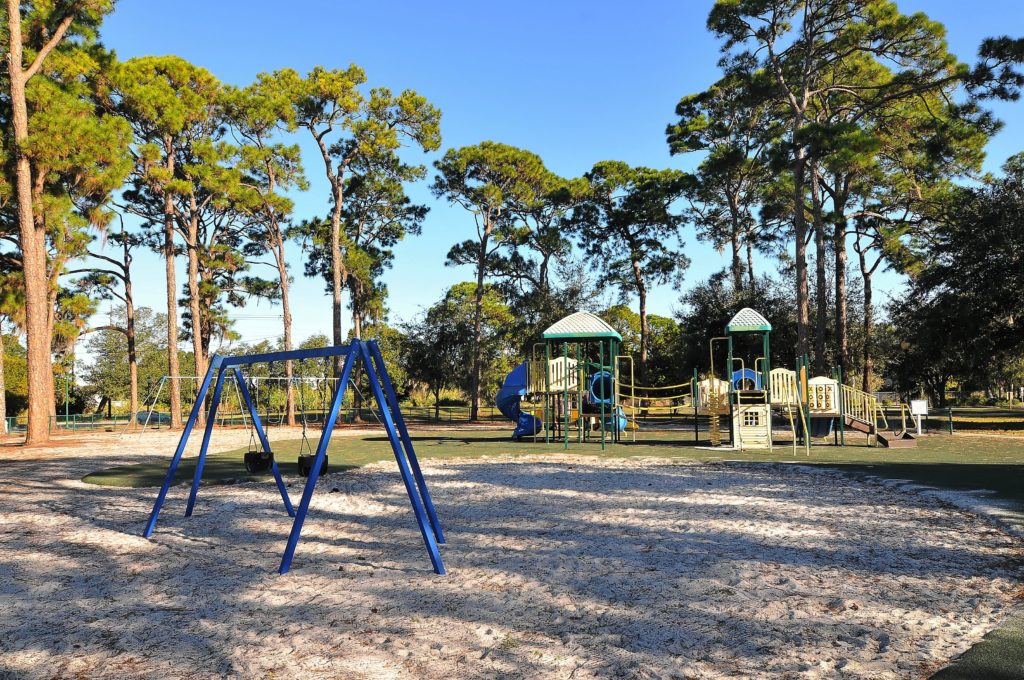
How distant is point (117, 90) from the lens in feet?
81.5

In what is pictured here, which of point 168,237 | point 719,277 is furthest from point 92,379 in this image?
point 719,277

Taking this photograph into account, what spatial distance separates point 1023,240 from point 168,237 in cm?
2833

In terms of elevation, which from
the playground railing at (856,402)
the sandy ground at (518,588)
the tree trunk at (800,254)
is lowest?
the sandy ground at (518,588)

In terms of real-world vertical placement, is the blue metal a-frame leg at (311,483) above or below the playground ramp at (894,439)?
above

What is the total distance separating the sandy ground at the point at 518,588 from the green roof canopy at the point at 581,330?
27.5 feet

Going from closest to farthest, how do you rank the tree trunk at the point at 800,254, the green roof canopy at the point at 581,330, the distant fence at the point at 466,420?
1. the green roof canopy at the point at 581,330
2. the distant fence at the point at 466,420
3. the tree trunk at the point at 800,254

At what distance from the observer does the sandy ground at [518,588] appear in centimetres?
344

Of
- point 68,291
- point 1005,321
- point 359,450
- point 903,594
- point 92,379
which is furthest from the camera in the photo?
point 92,379

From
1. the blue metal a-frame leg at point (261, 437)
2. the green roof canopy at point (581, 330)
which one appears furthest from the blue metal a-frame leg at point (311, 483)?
the green roof canopy at point (581, 330)

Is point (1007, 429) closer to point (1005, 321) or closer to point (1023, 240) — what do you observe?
point (1005, 321)

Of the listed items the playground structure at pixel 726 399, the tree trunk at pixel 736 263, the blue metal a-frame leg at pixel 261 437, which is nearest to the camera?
the blue metal a-frame leg at pixel 261 437

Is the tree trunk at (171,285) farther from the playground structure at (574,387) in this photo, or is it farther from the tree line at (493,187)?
the playground structure at (574,387)

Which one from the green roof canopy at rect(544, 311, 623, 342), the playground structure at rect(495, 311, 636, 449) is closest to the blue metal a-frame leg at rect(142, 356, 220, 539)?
the playground structure at rect(495, 311, 636, 449)

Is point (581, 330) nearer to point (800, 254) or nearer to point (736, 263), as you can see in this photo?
point (800, 254)
